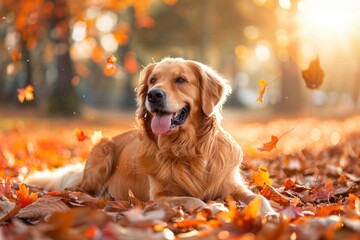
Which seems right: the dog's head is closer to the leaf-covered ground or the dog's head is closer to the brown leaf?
the leaf-covered ground

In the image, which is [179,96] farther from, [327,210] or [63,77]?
[63,77]

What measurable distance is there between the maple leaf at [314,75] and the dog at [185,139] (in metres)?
0.83

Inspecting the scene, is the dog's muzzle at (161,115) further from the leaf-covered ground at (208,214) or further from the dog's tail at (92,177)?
the dog's tail at (92,177)

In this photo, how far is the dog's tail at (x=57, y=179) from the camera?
17.9ft

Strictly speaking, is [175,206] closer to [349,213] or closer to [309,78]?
[349,213]

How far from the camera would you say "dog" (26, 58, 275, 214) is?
430cm

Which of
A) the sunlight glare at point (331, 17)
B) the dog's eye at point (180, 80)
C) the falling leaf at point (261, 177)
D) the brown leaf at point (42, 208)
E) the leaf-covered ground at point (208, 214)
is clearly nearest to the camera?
the leaf-covered ground at point (208, 214)

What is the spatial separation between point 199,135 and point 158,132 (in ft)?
1.14

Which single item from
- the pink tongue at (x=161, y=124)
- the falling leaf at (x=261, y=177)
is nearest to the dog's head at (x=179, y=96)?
the pink tongue at (x=161, y=124)

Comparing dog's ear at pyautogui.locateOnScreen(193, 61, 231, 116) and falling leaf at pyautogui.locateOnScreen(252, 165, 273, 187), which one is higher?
dog's ear at pyautogui.locateOnScreen(193, 61, 231, 116)

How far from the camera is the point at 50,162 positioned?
24.8 feet

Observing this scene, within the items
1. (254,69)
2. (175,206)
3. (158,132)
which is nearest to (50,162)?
(158,132)

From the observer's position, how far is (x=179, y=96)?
439 centimetres

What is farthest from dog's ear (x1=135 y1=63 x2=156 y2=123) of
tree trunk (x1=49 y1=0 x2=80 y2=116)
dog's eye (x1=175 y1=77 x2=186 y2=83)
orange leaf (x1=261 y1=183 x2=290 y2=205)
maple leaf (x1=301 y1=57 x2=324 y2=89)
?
tree trunk (x1=49 y1=0 x2=80 y2=116)
